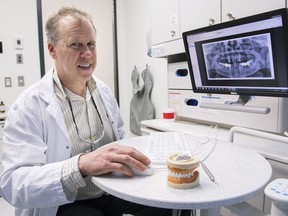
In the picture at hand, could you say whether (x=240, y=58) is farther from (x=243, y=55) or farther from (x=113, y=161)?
(x=113, y=161)

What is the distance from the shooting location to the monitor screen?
1009 millimetres

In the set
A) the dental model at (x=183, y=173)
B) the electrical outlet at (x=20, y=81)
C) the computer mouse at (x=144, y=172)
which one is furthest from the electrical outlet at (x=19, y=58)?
the dental model at (x=183, y=173)

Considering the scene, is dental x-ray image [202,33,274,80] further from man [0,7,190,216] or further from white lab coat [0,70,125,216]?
white lab coat [0,70,125,216]

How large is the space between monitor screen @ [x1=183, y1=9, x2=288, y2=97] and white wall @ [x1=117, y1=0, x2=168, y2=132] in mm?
1096

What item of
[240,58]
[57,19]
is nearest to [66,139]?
[57,19]

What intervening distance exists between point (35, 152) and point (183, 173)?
56 centimetres

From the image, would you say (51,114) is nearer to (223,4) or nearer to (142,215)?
(142,215)

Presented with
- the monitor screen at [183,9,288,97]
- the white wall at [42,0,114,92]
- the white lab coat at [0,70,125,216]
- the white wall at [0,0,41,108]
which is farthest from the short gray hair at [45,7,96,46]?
the white wall at [42,0,114,92]

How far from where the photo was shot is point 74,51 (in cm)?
116

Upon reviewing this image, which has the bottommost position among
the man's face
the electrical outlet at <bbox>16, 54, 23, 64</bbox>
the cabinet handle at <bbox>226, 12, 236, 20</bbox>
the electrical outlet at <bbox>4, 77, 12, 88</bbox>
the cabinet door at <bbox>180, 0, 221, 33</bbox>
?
the electrical outlet at <bbox>4, 77, 12, 88</bbox>

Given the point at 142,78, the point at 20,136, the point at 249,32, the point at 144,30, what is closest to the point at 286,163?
the point at 249,32

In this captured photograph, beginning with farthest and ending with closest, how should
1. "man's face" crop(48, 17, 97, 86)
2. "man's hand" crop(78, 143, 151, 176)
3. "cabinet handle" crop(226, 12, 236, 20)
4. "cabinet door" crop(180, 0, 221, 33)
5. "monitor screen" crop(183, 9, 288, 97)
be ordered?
1. "cabinet door" crop(180, 0, 221, 33)
2. "cabinet handle" crop(226, 12, 236, 20)
3. "man's face" crop(48, 17, 97, 86)
4. "monitor screen" crop(183, 9, 288, 97)
5. "man's hand" crop(78, 143, 151, 176)

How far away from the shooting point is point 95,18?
3.21 metres

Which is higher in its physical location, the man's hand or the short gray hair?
the short gray hair
